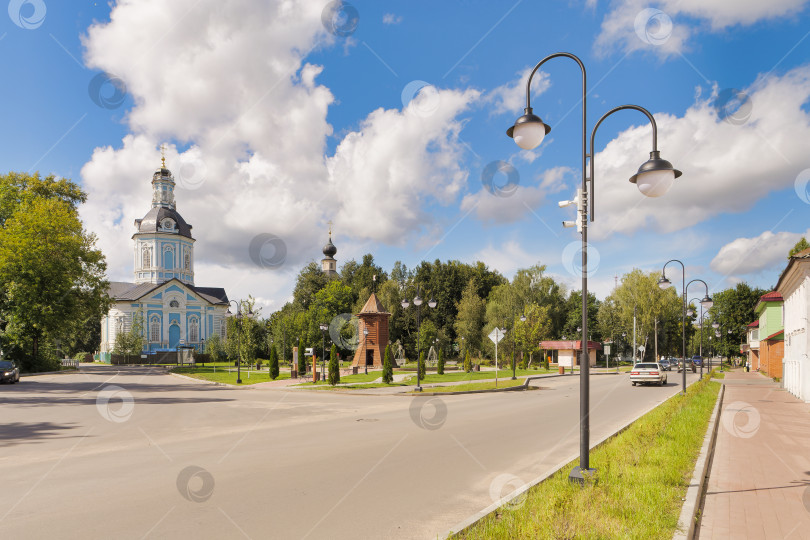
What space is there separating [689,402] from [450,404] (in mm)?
8616

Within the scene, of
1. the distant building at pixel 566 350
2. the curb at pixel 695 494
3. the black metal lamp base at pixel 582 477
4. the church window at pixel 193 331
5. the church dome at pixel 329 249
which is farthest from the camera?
the church dome at pixel 329 249

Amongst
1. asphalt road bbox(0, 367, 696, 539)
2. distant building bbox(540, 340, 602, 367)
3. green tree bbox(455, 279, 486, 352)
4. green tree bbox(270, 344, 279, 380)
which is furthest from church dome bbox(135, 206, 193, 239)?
asphalt road bbox(0, 367, 696, 539)

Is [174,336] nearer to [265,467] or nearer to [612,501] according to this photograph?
[265,467]

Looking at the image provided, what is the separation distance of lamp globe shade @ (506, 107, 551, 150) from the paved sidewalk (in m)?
5.06

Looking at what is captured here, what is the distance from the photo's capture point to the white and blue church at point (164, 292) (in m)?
78.2

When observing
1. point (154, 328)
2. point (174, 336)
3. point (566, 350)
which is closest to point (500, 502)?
point (566, 350)

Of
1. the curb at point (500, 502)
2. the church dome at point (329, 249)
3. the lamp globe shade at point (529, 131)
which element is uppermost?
the church dome at point (329, 249)

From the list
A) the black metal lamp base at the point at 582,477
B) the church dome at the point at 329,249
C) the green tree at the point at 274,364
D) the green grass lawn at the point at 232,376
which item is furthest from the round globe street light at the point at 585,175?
the church dome at the point at 329,249

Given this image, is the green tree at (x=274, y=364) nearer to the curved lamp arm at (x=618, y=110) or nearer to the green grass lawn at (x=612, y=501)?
the green grass lawn at (x=612, y=501)

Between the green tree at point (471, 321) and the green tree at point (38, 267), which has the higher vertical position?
the green tree at point (38, 267)

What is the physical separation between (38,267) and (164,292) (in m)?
41.8

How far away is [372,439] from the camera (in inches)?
465

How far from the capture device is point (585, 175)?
7.84 m

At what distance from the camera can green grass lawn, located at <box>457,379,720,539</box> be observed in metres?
5.32
